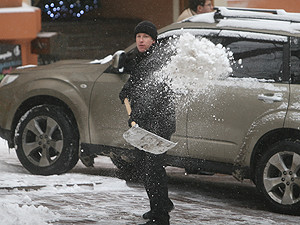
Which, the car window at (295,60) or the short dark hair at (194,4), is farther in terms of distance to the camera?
the short dark hair at (194,4)

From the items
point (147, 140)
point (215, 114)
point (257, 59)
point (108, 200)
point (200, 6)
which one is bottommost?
point (108, 200)

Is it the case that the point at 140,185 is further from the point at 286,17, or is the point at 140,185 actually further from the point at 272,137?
the point at 286,17

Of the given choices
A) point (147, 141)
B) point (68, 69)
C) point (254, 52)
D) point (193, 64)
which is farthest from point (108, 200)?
point (254, 52)

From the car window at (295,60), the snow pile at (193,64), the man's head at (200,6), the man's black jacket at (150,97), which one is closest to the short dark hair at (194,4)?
the man's head at (200,6)

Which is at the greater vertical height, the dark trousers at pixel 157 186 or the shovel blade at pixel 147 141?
the shovel blade at pixel 147 141

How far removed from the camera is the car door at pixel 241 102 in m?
8.44

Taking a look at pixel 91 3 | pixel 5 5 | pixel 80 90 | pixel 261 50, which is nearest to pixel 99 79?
pixel 80 90

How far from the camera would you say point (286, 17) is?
8.91 meters

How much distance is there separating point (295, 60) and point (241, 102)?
69cm

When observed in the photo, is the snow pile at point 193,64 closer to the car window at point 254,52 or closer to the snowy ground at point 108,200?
the car window at point 254,52

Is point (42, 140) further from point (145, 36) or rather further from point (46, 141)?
point (145, 36)

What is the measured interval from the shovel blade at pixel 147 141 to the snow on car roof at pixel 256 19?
7.21 feet

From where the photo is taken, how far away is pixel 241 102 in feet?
28.0

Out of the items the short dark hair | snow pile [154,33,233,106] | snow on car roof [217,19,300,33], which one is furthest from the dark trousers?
the short dark hair
